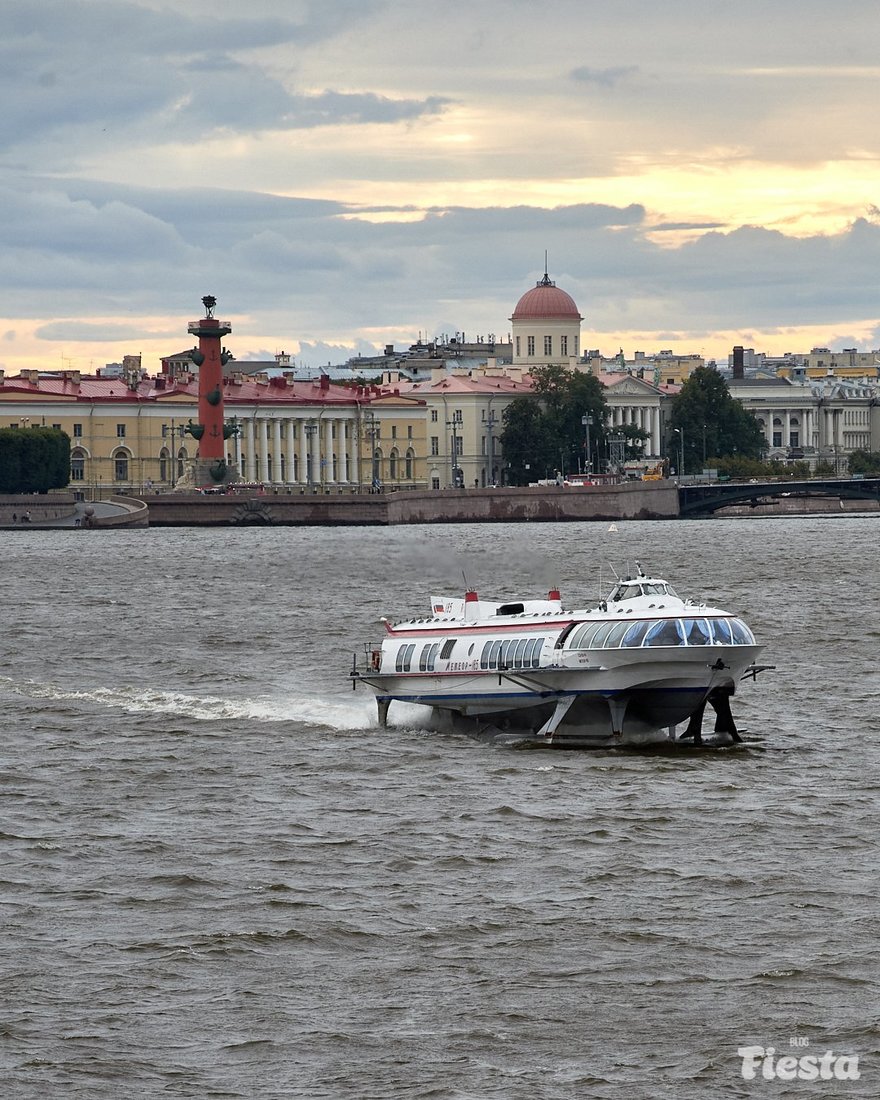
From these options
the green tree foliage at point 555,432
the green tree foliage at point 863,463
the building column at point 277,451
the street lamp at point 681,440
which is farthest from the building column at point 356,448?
the green tree foliage at point 863,463

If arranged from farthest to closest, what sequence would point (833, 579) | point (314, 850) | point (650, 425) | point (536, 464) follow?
point (650, 425) → point (536, 464) → point (833, 579) → point (314, 850)

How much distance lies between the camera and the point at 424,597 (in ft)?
151

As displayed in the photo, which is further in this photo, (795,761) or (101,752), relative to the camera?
(101,752)

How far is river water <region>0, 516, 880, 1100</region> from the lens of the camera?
1191cm

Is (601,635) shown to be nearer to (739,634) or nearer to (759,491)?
(739,634)

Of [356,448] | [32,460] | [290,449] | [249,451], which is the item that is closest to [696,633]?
[32,460]

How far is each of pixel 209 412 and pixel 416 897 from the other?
274ft

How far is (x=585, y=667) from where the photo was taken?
21391mm

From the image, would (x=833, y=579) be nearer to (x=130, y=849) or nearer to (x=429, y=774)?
(x=429, y=774)

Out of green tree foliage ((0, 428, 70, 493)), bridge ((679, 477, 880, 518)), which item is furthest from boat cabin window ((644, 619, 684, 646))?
bridge ((679, 477, 880, 518))

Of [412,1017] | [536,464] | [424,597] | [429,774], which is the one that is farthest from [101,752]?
[536,464]

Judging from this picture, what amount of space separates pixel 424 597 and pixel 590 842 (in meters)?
29.1

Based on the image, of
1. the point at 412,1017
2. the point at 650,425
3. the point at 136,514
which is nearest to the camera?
the point at 412,1017

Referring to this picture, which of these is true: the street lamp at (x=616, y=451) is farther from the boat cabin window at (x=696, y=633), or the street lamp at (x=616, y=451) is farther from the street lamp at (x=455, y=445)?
the boat cabin window at (x=696, y=633)
